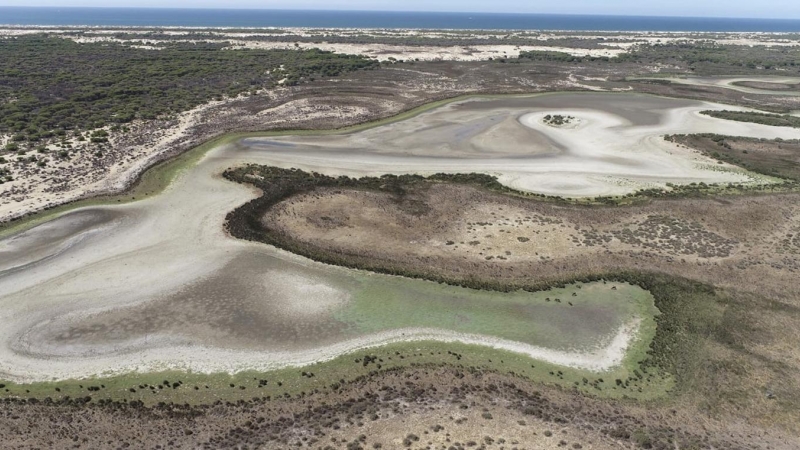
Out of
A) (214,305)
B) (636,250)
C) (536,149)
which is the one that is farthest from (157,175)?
(636,250)

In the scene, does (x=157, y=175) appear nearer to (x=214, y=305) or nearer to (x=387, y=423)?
(x=214, y=305)

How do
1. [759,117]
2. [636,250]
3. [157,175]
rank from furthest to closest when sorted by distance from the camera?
[759,117]
[157,175]
[636,250]

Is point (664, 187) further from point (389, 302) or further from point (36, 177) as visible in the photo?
point (36, 177)

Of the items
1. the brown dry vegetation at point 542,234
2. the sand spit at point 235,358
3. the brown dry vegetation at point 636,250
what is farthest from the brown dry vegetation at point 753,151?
the sand spit at point 235,358

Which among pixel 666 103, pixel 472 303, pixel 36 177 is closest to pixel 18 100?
pixel 36 177

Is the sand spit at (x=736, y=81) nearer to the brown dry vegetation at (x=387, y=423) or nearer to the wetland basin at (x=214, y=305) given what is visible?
the wetland basin at (x=214, y=305)

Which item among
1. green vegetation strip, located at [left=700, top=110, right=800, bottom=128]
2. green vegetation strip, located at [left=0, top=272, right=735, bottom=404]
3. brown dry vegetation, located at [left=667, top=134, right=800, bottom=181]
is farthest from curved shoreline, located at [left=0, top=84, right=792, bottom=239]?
green vegetation strip, located at [left=700, top=110, right=800, bottom=128]

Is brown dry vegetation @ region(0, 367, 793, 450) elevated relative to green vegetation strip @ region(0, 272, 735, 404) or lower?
lower

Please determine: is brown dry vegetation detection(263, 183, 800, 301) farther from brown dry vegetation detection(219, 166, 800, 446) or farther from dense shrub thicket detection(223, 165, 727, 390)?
dense shrub thicket detection(223, 165, 727, 390)
